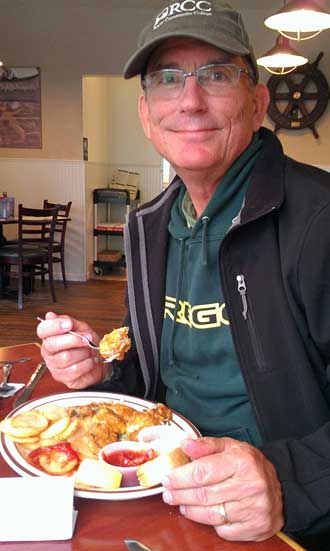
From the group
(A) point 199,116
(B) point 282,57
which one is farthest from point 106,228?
(A) point 199,116

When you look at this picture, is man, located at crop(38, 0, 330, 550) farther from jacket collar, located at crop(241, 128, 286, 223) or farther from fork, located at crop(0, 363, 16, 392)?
fork, located at crop(0, 363, 16, 392)

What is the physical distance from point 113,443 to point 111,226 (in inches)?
263

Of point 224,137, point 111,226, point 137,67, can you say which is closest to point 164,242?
point 224,137

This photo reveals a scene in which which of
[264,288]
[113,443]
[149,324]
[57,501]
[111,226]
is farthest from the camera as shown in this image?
[111,226]

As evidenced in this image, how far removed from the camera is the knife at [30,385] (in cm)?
109

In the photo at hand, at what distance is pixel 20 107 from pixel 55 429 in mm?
6610

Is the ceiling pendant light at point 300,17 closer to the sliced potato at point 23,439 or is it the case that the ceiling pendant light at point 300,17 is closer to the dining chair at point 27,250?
the dining chair at point 27,250

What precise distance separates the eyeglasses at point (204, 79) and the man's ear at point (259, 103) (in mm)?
76

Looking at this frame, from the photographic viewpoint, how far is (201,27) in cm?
101

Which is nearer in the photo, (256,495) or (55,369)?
(256,495)

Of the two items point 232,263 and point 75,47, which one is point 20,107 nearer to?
point 75,47

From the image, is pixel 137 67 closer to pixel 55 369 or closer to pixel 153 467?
pixel 55 369

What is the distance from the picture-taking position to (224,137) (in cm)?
109

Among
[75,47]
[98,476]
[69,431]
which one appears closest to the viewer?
[98,476]
